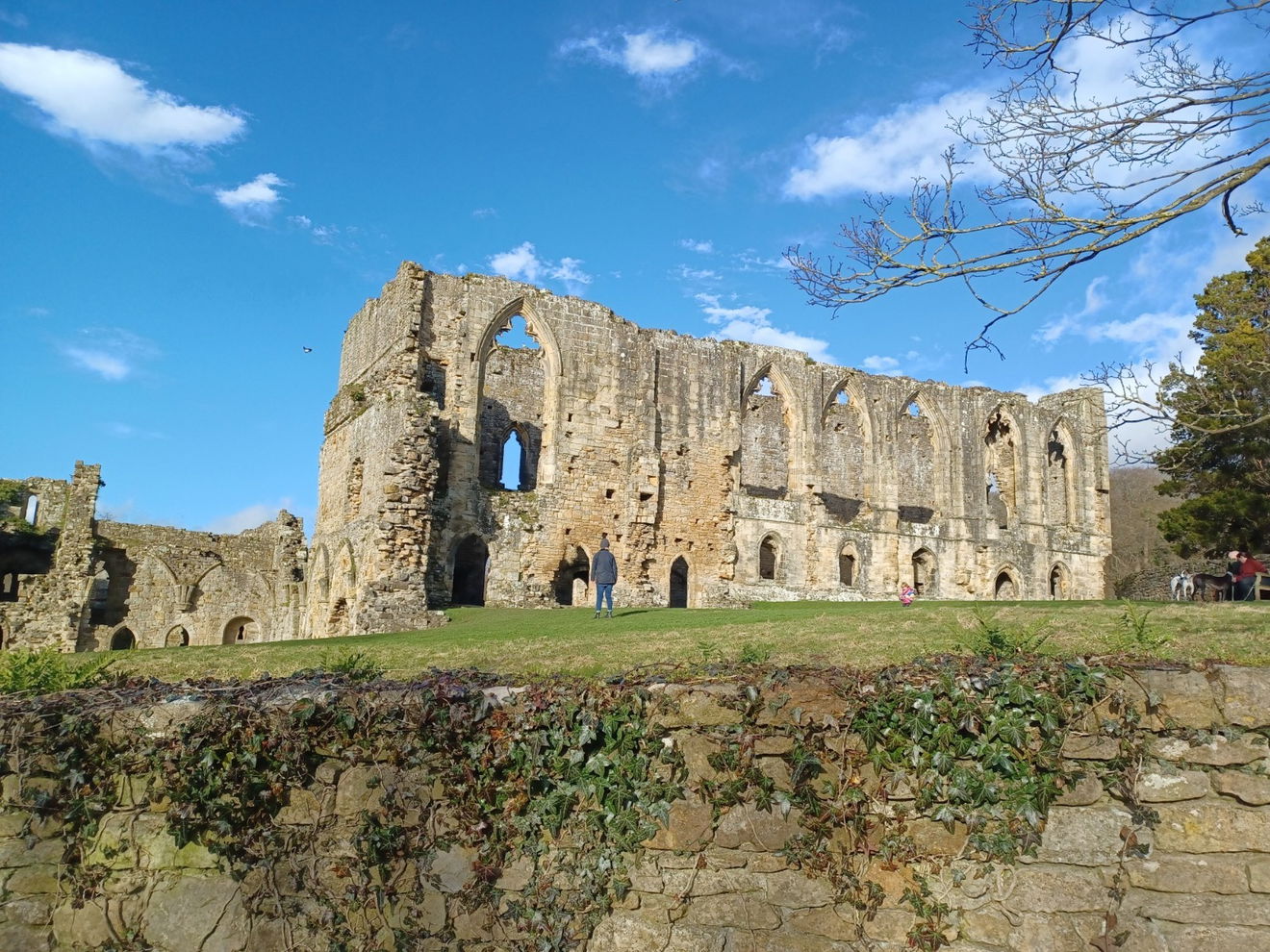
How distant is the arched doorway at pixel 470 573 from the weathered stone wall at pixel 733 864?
18722 millimetres

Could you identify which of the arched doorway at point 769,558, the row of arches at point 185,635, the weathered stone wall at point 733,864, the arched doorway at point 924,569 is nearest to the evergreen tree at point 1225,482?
the arched doorway at point 924,569

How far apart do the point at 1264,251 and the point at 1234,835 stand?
77.3 ft

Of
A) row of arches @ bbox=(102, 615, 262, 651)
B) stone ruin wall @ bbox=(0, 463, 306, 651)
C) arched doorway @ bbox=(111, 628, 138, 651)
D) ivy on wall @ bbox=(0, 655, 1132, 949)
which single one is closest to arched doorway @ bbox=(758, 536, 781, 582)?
stone ruin wall @ bbox=(0, 463, 306, 651)

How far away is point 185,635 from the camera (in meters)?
31.4

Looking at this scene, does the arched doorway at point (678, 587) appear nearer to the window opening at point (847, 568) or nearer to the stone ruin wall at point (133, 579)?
the window opening at point (847, 568)

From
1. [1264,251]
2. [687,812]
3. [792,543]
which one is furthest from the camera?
[792,543]

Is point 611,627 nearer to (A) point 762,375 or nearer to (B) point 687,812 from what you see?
(B) point 687,812

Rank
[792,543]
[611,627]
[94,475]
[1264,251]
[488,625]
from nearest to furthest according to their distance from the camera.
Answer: [611,627], [488,625], [1264,251], [792,543], [94,475]

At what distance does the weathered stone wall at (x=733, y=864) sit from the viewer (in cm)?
496

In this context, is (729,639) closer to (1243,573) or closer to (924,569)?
(1243,573)

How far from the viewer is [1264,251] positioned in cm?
2419

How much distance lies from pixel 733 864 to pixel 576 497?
791 inches

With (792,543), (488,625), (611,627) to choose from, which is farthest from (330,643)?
(792,543)

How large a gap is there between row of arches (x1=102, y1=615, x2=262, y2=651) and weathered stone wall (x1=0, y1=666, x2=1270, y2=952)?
25.9 meters
